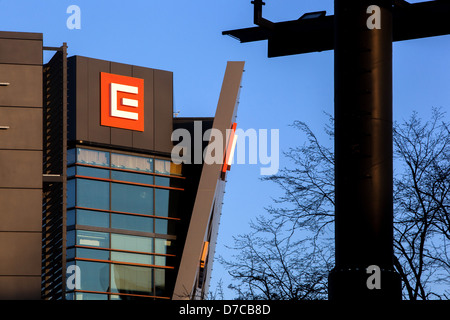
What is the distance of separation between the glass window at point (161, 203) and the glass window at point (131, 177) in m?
0.68

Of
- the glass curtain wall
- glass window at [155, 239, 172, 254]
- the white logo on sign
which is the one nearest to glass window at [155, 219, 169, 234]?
the glass curtain wall

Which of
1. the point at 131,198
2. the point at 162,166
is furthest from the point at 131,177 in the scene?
the point at 162,166

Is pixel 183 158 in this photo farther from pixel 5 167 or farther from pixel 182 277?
pixel 5 167

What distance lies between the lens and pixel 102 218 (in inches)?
1462

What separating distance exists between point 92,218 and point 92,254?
5.23ft

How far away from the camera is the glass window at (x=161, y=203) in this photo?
3869 cm

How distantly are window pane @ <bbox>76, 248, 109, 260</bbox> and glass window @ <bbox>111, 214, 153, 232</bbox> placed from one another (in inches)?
52.9

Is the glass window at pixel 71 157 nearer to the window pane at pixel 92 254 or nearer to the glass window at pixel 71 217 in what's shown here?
the glass window at pixel 71 217

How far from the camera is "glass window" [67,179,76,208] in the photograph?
36.3 m

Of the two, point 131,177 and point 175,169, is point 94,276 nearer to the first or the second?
point 131,177

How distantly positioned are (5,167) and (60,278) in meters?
5.31

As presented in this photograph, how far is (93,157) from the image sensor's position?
37250mm

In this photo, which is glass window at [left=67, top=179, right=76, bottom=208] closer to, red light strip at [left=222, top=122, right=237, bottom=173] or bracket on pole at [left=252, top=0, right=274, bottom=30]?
red light strip at [left=222, top=122, right=237, bottom=173]
